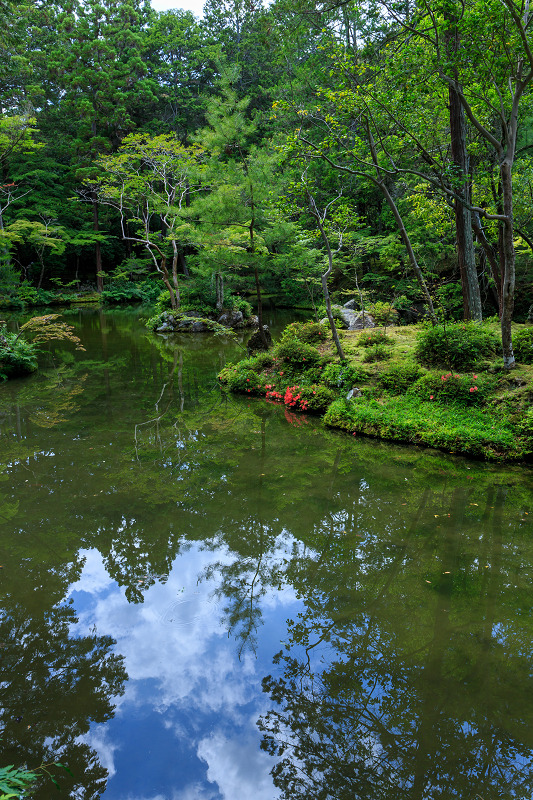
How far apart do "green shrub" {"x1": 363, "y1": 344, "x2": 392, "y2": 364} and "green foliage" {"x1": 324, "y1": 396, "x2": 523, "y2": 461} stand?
4.16 ft

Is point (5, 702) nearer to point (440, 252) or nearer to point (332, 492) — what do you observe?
point (332, 492)

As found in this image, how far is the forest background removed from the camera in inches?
291

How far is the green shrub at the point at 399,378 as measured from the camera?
26.7ft

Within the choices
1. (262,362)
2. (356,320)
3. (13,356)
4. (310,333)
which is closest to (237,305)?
(356,320)

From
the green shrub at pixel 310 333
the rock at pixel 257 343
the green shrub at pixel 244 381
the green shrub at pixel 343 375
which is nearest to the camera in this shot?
the green shrub at pixel 343 375

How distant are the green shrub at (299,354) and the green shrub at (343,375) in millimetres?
540

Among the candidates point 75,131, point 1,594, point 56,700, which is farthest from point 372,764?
point 75,131

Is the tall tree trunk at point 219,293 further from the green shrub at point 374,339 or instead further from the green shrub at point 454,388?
the green shrub at point 454,388

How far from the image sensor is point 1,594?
3.96 meters

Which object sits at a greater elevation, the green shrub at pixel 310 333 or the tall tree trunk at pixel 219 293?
the tall tree trunk at pixel 219 293

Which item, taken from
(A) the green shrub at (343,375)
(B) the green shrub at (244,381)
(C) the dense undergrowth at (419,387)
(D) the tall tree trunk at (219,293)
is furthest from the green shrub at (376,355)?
(D) the tall tree trunk at (219,293)

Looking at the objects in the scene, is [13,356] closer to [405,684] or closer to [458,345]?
[458,345]

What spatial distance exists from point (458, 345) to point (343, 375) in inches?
82.5

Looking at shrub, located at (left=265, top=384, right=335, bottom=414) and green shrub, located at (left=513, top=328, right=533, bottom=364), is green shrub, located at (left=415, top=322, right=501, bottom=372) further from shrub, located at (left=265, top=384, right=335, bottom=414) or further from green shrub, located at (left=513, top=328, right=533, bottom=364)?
shrub, located at (left=265, top=384, right=335, bottom=414)
